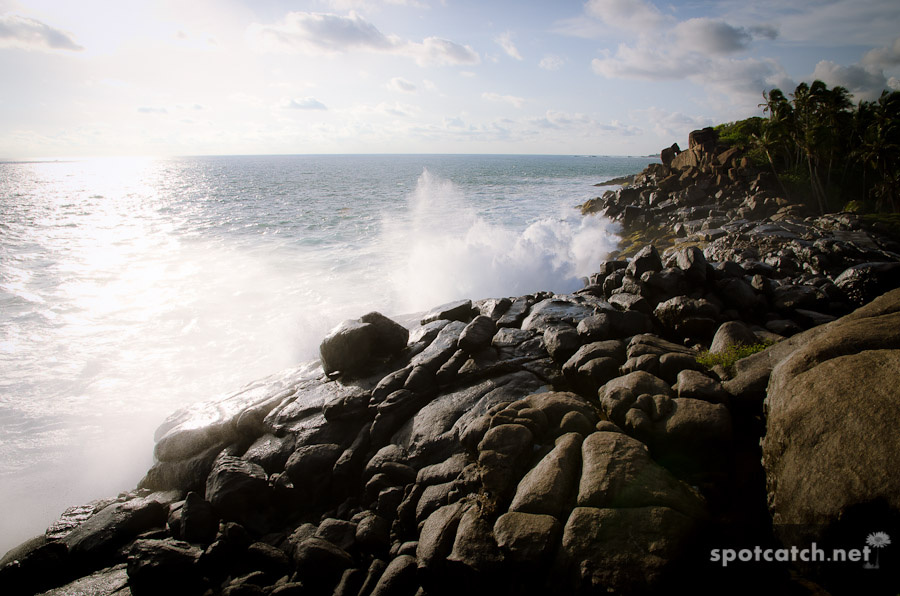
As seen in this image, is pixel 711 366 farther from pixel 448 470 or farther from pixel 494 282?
pixel 494 282

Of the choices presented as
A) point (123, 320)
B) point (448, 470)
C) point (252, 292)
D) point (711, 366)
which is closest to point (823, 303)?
point (711, 366)

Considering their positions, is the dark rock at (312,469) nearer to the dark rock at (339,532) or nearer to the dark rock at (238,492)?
the dark rock at (238,492)

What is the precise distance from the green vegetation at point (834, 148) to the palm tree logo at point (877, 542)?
4404cm

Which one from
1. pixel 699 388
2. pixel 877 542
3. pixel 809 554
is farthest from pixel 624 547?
pixel 699 388

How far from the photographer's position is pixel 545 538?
5.41 meters

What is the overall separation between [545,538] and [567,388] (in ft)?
15.2

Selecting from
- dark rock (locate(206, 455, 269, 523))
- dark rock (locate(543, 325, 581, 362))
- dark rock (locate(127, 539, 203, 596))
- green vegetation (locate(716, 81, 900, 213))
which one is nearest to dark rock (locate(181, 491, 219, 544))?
dark rock (locate(206, 455, 269, 523))

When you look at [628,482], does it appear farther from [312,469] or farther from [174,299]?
[174,299]

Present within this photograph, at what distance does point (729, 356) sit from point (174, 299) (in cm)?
2639

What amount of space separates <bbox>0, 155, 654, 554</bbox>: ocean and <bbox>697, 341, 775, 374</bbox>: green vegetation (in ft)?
46.9

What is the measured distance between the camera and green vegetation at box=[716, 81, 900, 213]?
35.2m

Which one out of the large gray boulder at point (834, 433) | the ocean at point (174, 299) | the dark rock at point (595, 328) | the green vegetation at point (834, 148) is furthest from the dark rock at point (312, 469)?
the green vegetation at point (834, 148)

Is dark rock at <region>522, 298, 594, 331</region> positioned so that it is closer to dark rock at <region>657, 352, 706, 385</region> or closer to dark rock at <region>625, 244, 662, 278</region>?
dark rock at <region>625, 244, 662, 278</region>

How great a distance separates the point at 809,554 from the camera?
4805 mm
